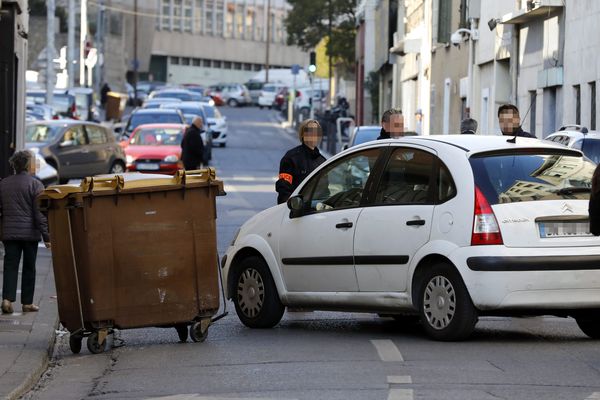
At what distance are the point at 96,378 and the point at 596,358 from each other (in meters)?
3.36

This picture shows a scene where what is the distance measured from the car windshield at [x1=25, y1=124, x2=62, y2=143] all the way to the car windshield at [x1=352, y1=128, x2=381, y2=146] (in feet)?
30.1

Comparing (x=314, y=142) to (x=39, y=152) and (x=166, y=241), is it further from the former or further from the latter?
(x=39, y=152)

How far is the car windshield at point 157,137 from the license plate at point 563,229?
92.8 feet

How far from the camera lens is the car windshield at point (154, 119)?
A: 148 ft

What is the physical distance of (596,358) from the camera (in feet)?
34.4

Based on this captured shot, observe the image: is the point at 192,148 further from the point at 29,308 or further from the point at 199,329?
the point at 199,329

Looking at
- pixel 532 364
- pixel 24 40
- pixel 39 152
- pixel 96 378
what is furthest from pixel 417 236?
pixel 39 152

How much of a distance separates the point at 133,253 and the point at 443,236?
2341 mm

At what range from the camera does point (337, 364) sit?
34.0ft

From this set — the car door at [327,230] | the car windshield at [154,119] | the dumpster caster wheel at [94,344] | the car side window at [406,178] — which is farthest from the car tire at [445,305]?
the car windshield at [154,119]

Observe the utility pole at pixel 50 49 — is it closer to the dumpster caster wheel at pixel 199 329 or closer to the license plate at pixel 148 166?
the license plate at pixel 148 166

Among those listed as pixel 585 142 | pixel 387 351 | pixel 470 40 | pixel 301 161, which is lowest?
pixel 387 351

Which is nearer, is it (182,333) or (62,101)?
(182,333)

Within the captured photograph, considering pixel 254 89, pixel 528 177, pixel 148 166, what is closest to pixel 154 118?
pixel 148 166
